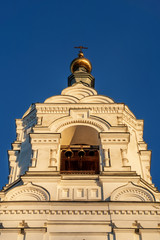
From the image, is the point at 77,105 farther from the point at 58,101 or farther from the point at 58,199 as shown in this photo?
the point at 58,199

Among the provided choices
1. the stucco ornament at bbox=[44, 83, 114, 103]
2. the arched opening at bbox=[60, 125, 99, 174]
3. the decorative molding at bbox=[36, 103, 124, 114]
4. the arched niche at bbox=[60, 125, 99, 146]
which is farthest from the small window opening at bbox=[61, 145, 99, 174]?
the stucco ornament at bbox=[44, 83, 114, 103]

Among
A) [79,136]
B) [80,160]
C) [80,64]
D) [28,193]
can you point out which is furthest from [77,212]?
[80,64]

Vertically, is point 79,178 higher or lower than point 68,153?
lower

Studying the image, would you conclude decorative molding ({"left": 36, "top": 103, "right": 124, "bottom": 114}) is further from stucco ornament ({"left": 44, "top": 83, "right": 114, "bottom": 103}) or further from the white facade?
stucco ornament ({"left": 44, "top": 83, "right": 114, "bottom": 103})

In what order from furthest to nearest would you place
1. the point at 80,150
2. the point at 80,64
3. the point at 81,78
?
the point at 80,64 < the point at 81,78 < the point at 80,150

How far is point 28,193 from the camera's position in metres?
13.6

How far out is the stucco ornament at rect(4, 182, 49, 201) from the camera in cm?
1336

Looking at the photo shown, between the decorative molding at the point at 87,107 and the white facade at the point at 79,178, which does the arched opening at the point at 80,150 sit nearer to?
the white facade at the point at 79,178

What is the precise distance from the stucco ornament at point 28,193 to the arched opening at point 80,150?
134cm

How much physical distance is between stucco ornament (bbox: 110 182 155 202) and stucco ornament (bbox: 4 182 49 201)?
159 cm

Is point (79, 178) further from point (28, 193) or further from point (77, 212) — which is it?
point (77, 212)

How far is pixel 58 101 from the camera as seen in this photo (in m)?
18.5

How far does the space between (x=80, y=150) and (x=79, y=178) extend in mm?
2020

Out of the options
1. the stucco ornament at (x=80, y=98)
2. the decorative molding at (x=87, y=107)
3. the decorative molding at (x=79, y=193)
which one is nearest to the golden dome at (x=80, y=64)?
the stucco ornament at (x=80, y=98)
